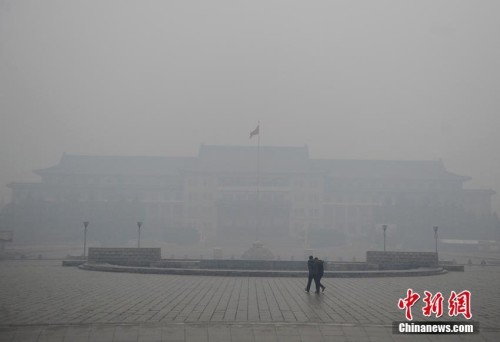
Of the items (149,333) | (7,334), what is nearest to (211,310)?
(149,333)

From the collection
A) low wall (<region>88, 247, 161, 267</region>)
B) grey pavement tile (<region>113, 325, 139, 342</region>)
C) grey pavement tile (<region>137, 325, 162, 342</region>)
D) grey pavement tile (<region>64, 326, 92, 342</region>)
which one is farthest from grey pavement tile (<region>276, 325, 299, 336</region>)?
low wall (<region>88, 247, 161, 267</region>)

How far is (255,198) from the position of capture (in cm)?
6831

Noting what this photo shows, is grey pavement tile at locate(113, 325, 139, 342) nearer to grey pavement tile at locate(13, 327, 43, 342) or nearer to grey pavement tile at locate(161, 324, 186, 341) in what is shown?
grey pavement tile at locate(161, 324, 186, 341)

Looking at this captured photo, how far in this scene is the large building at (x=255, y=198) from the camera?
56938 mm

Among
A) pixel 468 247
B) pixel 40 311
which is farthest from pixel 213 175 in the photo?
pixel 40 311

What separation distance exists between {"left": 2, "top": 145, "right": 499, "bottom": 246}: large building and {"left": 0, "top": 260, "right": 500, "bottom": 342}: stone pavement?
139ft

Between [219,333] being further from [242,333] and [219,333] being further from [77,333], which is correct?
[77,333]

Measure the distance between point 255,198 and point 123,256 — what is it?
154 feet

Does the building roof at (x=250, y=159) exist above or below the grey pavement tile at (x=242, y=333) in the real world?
above

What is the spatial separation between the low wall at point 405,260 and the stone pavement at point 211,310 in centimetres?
565

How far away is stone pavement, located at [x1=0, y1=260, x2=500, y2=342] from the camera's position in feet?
25.1

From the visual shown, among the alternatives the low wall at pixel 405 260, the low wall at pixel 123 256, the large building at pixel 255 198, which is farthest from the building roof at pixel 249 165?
the low wall at pixel 405 260

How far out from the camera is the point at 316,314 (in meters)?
9.15

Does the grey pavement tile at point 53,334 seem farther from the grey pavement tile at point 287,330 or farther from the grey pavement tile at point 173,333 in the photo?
the grey pavement tile at point 287,330
